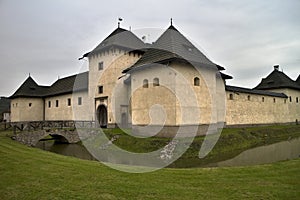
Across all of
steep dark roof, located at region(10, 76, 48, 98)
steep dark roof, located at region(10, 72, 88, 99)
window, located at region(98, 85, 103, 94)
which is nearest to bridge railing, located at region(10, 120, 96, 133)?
window, located at region(98, 85, 103, 94)

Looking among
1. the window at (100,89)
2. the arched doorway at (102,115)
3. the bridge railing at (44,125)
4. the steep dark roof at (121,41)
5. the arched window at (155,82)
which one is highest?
the steep dark roof at (121,41)

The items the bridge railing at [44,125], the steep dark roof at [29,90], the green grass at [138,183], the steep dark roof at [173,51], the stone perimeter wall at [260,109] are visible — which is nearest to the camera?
the green grass at [138,183]

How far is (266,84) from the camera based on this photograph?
34.9 meters

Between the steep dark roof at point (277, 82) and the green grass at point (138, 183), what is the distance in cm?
2854

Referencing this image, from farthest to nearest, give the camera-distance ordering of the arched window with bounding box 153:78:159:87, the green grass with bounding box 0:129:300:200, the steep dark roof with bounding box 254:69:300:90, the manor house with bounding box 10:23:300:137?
the steep dark roof with bounding box 254:69:300:90 → the arched window with bounding box 153:78:159:87 → the manor house with bounding box 10:23:300:137 → the green grass with bounding box 0:129:300:200

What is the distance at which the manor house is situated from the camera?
15812 millimetres

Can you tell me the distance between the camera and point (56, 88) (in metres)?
31.6

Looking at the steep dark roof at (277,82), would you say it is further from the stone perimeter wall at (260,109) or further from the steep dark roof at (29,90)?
the steep dark roof at (29,90)

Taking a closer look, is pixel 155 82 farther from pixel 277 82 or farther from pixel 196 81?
pixel 277 82

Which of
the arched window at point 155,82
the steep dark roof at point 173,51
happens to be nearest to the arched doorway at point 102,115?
the steep dark roof at point 173,51

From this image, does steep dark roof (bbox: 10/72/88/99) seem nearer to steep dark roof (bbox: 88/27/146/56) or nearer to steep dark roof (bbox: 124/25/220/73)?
steep dark roof (bbox: 88/27/146/56)

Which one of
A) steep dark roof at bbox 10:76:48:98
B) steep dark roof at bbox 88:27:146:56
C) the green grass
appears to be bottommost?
the green grass

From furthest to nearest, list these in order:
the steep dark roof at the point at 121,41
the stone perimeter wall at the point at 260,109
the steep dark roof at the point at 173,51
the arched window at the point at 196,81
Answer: the stone perimeter wall at the point at 260,109 → the steep dark roof at the point at 121,41 → the arched window at the point at 196,81 → the steep dark roof at the point at 173,51

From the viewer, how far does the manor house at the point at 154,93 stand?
51.9 ft
